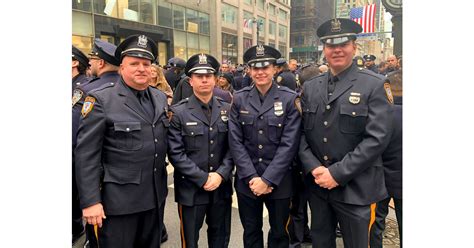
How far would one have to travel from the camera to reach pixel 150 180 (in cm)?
243

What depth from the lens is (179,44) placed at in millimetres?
24344

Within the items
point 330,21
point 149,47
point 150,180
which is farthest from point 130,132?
point 330,21

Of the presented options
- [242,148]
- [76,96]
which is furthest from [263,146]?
[76,96]

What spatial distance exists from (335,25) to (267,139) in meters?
1.05

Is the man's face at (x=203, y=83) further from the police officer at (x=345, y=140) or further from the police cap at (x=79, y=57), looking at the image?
the police cap at (x=79, y=57)

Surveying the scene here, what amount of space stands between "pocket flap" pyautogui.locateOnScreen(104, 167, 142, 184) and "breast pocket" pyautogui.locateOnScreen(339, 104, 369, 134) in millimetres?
1542

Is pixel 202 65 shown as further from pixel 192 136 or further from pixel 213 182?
pixel 213 182

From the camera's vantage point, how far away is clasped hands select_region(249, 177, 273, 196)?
265 centimetres

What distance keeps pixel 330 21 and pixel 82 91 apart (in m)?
2.23

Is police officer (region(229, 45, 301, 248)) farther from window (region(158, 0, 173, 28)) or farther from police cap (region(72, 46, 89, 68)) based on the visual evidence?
window (region(158, 0, 173, 28))

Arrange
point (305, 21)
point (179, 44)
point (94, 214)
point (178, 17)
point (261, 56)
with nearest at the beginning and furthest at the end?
point (94, 214)
point (261, 56)
point (178, 17)
point (179, 44)
point (305, 21)

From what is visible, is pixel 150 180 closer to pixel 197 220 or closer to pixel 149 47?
pixel 197 220

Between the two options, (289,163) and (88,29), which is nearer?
(289,163)

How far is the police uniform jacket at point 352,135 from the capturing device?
2268 mm
